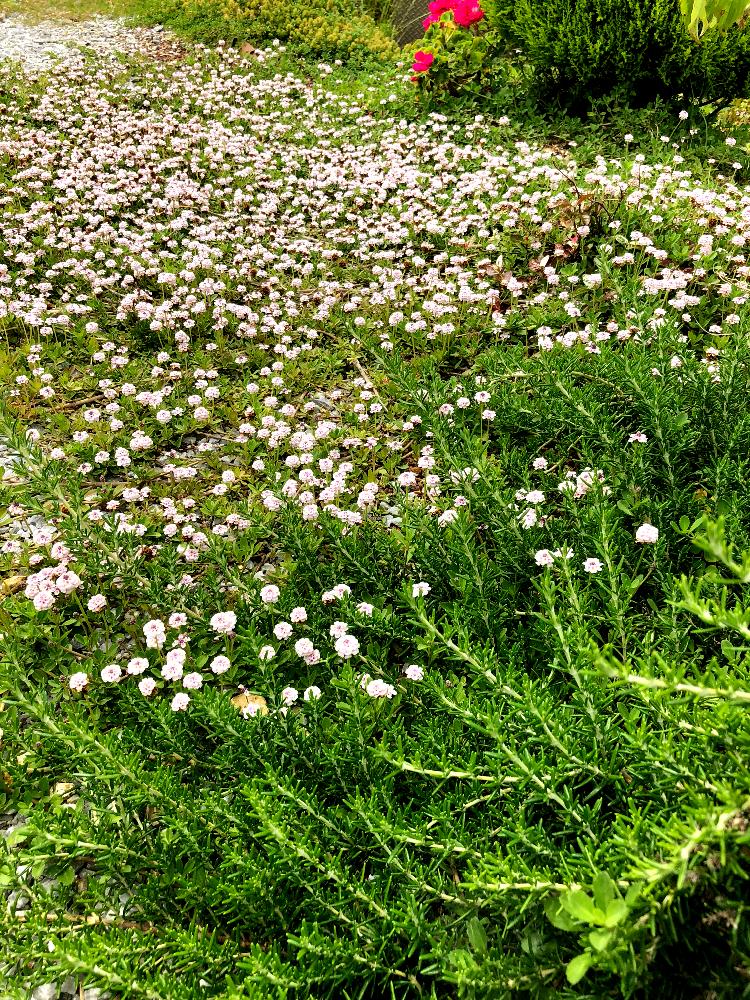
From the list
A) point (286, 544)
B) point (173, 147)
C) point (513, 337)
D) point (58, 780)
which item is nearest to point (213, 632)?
point (286, 544)

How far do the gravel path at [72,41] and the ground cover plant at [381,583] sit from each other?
819 centimetres

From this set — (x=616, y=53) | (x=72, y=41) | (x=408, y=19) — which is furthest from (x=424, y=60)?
(x=72, y=41)

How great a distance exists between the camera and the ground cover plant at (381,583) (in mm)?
1684

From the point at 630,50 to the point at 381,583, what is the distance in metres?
7.71

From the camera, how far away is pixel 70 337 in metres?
5.73

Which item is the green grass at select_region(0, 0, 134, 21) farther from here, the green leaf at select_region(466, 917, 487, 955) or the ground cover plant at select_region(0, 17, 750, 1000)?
the green leaf at select_region(466, 917, 487, 955)

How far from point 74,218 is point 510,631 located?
6.61 m

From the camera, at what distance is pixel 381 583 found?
3.08 metres

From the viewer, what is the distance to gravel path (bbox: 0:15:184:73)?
43.6 ft

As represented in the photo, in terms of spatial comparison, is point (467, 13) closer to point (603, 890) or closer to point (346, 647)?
point (346, 647)

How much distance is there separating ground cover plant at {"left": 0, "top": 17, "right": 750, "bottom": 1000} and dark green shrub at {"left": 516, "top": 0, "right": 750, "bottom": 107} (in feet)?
2.30

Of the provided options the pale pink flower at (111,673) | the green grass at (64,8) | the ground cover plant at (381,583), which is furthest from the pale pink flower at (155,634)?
the green grass at (64,8)

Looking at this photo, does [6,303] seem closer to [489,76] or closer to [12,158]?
[12,158]

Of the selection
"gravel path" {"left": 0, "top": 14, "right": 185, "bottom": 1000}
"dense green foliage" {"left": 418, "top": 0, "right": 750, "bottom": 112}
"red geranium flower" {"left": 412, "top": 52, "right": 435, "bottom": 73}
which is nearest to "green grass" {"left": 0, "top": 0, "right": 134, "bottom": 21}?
"gravel path" {"left": 0, "top": 14, "right": 185, "bottom": 1000}
